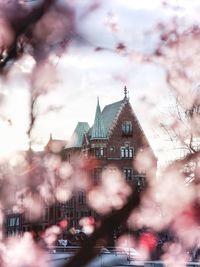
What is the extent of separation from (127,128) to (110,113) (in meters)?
2.62

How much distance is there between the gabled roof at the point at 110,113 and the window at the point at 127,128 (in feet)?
4.05

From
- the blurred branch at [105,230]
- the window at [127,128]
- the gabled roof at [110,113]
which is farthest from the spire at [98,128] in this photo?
the blurred branch at [105,230]

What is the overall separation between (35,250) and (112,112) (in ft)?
150

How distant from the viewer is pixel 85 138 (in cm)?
5278

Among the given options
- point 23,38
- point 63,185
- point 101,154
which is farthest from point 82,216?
point 23,38

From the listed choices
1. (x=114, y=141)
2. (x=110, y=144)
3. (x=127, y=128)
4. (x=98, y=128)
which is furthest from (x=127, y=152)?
(x=98, y=128)

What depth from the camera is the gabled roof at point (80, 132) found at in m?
53.5

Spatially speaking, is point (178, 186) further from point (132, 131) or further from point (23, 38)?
point (132, 131)

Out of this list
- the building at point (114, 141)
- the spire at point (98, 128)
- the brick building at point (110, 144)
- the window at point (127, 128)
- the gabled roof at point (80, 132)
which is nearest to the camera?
the brick building at point (110, 144)

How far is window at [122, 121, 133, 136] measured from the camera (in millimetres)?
50031

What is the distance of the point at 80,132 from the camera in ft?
183

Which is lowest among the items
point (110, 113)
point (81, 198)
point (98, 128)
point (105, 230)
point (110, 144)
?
point (81, 198)

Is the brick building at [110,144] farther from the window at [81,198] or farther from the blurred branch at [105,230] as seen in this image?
the blurred branch at [105,230]

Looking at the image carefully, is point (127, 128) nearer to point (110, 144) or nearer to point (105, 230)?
point (110, 144)
